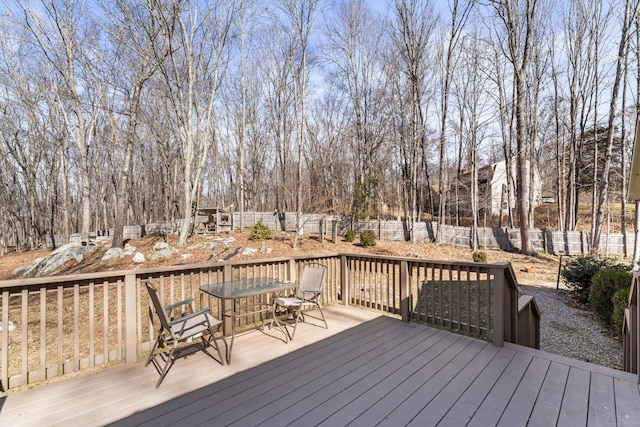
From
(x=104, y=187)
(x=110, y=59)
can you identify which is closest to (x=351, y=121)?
(x=110, y=59)

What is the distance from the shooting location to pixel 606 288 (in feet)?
17.5

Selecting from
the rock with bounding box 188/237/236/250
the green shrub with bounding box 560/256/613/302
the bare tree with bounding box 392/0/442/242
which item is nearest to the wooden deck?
the green shrub with bounding box 560/256/613/302

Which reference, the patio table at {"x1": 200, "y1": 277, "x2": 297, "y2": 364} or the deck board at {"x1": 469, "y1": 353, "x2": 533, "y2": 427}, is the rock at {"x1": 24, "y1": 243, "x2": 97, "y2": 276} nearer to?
the patio table at {"x1": 200, "y1": 277, "x2": 297, "y2": 364}

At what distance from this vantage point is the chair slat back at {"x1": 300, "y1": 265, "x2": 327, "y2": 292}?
383cm

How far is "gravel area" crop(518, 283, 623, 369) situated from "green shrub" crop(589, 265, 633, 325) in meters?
0.24

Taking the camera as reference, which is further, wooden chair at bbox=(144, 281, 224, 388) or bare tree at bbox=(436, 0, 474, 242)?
bare tree at bbox=(436, 0, 474, 242)

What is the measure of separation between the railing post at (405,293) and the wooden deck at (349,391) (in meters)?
0.81

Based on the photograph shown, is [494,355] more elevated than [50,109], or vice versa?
[50,109]

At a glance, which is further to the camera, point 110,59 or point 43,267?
point 110,59

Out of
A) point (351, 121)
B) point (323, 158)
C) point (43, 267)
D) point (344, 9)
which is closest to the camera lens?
point (43, 267)

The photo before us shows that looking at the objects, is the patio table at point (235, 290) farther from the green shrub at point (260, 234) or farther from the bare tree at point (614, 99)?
the bare tree at point (614, 99)

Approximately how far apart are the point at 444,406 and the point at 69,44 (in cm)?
1626

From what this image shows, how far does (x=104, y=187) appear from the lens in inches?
899

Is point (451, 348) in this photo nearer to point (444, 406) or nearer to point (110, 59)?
point (444, 406)
